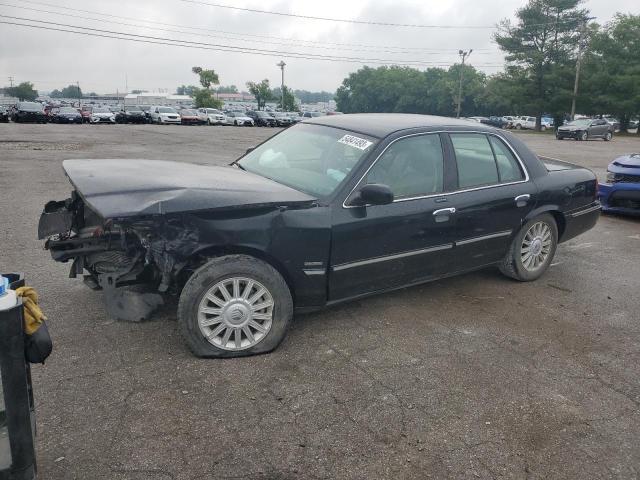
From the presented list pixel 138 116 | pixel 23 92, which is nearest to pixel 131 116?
pixel 138 116

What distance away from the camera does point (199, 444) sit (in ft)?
8.38

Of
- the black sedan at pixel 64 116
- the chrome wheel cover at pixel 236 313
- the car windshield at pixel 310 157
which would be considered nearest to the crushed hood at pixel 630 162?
the car windshield at pixel 310 157

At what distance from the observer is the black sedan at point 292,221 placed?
10.5ft

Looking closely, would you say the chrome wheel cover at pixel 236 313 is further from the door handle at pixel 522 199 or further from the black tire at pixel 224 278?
the door handle at pixel 522 199

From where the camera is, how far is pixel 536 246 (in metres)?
5.10

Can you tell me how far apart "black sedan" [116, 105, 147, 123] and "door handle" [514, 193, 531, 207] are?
38209 millimetres

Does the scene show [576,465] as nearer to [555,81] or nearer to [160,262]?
[160,262]

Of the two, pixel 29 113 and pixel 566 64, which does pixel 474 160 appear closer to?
pixel 29 113

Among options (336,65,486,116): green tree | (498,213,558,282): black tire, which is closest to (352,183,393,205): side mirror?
(498,213,558,282): black tire

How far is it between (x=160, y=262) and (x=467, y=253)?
2574 mm

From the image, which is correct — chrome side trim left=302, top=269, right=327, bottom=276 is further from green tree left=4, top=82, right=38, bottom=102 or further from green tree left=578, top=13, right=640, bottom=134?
green tree left=4, top=82, right=38, bottom=102

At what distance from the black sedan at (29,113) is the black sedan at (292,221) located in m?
32.8

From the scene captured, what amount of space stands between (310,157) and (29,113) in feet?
110

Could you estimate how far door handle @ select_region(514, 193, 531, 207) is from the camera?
15.4ft
